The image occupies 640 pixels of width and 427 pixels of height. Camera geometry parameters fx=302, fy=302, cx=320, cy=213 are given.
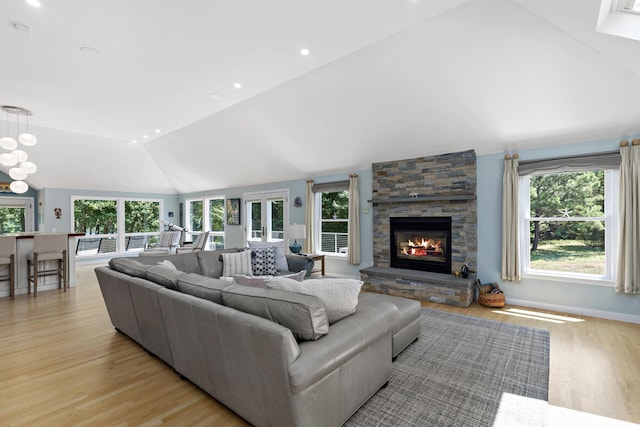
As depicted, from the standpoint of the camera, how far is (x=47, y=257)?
5.28 meters

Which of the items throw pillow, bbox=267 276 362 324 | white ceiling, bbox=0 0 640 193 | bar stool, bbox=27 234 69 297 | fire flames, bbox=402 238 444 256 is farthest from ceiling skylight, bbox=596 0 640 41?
bar stool, bbox=27 234 69 297

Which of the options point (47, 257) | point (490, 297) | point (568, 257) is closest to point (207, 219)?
point (47, 257)

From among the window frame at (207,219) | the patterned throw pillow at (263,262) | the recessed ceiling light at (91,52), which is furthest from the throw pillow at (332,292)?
the window frame at (207,219)

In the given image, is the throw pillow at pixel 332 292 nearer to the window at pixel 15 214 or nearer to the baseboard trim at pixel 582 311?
the baseboard trim at pixel 582 311

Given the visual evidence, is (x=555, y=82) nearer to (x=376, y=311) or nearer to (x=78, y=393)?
(x=376, y=311)

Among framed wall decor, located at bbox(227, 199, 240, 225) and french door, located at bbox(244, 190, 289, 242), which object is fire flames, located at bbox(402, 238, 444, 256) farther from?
framed wall decor, located at bbox(227, 199, 240, 225)

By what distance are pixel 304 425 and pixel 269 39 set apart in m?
3.24

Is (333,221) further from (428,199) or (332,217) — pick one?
(428,199)

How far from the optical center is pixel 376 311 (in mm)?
2141

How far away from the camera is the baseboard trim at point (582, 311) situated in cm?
362

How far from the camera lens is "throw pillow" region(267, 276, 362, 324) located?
1960 mm

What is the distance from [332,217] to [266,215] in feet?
7.18

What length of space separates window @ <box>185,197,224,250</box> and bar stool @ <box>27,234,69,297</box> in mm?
Answer: 4240

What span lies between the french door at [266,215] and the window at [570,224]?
499 centimetres
